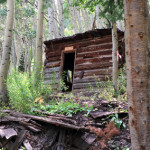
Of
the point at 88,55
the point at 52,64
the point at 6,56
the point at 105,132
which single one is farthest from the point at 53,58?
the point at 105,132

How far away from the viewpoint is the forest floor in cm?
372

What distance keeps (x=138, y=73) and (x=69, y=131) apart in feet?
7.76

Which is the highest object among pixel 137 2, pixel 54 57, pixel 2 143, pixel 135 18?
pixel 54 57

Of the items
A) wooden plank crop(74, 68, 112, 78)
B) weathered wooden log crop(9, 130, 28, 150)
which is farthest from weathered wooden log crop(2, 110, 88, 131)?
wooden plank crop(74, 68, 112, 78)

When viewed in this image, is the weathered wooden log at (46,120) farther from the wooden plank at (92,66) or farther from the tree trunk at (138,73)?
the wooden plank at (92,66)

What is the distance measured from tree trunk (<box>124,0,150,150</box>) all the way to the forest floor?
123 centimetres

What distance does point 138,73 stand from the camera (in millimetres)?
2416

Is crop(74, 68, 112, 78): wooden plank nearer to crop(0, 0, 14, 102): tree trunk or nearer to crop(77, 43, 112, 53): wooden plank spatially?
crop(77, 43, 112, 53): wooden plank

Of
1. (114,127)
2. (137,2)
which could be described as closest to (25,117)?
(114,127)

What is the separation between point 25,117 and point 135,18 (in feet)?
11.3

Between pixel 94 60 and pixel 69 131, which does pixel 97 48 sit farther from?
pixel 69 131

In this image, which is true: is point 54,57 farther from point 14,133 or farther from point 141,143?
point 141,143

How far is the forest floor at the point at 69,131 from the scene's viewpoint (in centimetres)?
372

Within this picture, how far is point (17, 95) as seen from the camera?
536 centimetres
